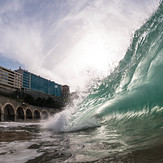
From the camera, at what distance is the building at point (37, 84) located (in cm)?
6256

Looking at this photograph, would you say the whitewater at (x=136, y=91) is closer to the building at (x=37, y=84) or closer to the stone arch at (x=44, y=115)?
the stone arch at (x=44, y=115)

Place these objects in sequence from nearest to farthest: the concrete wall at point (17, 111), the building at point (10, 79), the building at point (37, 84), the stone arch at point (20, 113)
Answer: the concrete wall at point (17, 111) < the stone arch at point (20, 113) < the building at point (10, 79) < the building at point (37, 84)

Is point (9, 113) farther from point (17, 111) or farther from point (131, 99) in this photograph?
point (131, 99)

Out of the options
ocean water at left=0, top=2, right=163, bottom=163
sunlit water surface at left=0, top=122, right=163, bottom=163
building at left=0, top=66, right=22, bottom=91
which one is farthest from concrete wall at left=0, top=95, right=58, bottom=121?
building at left=0, top=66, right=22, bottom=91

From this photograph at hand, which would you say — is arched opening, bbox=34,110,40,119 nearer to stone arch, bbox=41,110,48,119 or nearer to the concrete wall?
the concrete wall

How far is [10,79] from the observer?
57406 millimetres

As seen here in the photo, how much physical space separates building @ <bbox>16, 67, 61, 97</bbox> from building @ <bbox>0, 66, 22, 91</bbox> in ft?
7.36

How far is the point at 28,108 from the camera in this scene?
28047 mm

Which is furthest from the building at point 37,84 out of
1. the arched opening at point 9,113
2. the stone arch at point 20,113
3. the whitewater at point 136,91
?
the whitewater at point 136,91

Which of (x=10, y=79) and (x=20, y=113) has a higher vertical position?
(x=10, y=79)

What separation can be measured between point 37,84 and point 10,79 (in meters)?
12.9

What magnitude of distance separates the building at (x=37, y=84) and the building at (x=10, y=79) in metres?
2.24

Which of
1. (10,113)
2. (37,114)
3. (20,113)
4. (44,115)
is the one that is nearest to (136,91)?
(10,113)

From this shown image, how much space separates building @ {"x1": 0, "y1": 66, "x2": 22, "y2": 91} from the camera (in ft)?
178
